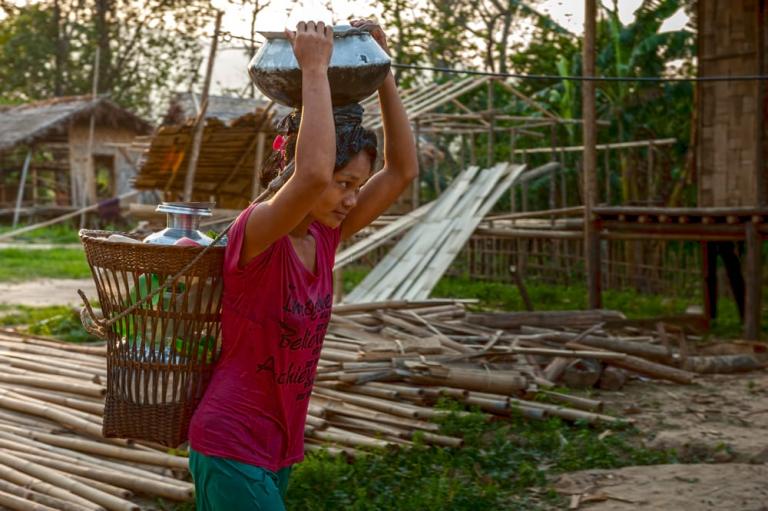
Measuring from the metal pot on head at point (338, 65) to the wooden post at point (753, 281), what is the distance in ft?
21.1

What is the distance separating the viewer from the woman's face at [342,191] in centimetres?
224

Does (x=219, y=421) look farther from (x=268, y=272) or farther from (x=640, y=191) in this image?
(x=640, y=191)

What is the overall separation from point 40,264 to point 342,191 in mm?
14001

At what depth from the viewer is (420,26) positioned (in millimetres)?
15695

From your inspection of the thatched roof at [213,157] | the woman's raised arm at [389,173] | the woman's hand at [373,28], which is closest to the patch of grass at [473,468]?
the woman's raised arm at [389,173]

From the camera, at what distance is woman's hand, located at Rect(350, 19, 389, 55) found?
231 centimetres

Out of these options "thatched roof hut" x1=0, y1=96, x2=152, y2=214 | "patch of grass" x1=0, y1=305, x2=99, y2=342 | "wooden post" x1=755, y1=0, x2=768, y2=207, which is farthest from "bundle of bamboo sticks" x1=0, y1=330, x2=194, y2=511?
"thatched roof hut" x1=0, y1=96, x2=152, y2=214

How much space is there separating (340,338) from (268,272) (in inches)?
174

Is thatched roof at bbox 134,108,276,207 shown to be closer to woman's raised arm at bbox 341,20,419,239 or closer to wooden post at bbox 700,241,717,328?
wooden post at bbox 700,241,717,328

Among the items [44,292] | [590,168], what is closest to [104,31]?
[44,292]

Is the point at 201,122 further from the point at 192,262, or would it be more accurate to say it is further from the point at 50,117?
the point at 50,117

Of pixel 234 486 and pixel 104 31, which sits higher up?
pixel 104 31

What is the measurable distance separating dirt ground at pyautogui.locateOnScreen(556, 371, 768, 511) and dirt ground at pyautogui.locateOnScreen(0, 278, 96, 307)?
647 centimetres

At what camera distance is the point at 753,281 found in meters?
8.10
